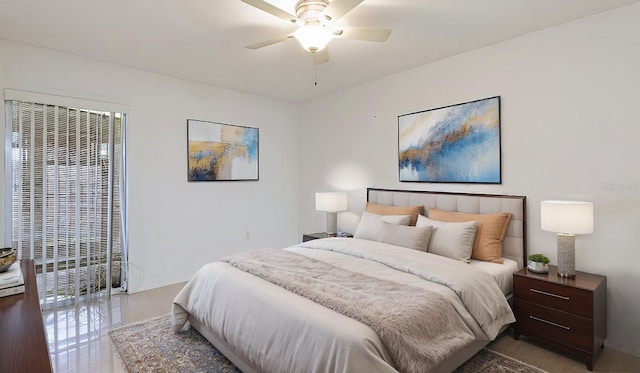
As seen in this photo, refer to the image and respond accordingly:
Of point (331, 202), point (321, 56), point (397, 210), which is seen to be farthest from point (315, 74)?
point (397, 210)

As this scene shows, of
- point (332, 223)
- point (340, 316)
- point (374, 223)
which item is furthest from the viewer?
point (332, 223)

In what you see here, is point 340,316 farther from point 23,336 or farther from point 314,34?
point 314,34

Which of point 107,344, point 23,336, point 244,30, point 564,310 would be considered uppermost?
point 244,30

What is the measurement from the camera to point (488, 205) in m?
3.09

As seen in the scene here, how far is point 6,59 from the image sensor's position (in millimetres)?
2969

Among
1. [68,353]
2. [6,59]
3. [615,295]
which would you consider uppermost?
[6,59]

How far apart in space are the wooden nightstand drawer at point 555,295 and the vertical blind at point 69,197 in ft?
13.0

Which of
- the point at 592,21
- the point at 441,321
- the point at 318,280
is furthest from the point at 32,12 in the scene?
the point at 592,21

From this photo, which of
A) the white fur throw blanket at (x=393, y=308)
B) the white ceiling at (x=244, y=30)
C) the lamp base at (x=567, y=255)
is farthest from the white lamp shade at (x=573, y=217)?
the white ceiling at (x=244, y=30)

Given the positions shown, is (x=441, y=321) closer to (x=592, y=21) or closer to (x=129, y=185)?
(x=592, y=21)

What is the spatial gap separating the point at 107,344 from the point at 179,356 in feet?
2.28

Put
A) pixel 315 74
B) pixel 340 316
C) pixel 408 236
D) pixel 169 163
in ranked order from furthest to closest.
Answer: pixel 169 163, pixel 315 74, pixel 408 236, pixel 340 316

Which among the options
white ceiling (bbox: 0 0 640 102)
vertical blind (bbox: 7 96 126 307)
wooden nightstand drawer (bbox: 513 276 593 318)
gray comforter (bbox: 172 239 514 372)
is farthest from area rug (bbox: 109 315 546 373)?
white ceiling (bbox: 0 0 640 102)

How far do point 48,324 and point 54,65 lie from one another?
2455mm
